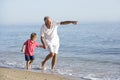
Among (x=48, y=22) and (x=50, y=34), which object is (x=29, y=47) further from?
(x=48, y=22)

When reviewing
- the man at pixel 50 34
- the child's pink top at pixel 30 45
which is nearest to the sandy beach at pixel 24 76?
the man at pixel 50 34

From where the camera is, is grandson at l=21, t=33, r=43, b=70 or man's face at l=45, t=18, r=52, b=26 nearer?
man's face at l=45, t=18, r=52, b=26

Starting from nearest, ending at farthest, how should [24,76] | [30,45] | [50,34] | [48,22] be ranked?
1. [24,76]
2. [48,22]
3. [50,34]
4. [30,45]

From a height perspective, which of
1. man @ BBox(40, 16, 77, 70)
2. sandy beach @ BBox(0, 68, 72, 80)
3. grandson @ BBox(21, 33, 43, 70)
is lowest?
sandy beach @ BBox(0, 68, 72, 80)

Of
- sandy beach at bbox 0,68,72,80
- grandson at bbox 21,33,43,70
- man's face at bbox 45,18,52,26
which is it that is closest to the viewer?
sandy beach at bbox 0,68,72,80

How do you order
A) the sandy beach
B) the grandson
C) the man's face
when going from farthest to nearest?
the grandson < the man's face < the sandy beach

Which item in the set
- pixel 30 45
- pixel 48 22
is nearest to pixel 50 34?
pixel 48 22

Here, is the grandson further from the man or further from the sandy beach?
the sandy beach

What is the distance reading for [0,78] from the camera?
7176 mm

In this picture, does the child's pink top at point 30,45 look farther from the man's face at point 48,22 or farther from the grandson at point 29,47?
the man's face at point 48,22

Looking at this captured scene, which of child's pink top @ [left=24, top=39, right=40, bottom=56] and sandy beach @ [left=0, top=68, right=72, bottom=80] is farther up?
child's pink top @ [left=24, top=39, right=40, bottom=56]

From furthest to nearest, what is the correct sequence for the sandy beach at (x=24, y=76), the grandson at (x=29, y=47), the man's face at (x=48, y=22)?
the grandson at (x=29, y=47) → the man's face at (x=48, y=22) → the sandy beach at (x=24, y=76)

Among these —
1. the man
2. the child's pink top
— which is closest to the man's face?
the man

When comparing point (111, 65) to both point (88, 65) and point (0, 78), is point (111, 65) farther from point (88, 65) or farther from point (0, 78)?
point (0, 78)
